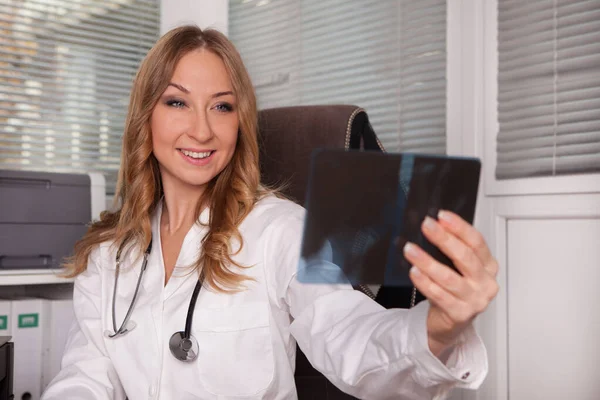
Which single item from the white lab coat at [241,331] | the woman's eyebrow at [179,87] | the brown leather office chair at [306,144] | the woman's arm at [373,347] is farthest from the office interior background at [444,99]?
the woman's arm at [373,347]

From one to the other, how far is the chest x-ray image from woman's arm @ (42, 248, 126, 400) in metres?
0.83

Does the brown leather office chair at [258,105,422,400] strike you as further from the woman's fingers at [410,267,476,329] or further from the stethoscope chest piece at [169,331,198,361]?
the woman's fingers at [410,267,476,329]

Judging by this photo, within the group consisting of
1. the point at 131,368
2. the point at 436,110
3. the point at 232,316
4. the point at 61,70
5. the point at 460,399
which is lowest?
the point at 460,399

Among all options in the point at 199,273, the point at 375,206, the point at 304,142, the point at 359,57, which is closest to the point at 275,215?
the point at 199,273

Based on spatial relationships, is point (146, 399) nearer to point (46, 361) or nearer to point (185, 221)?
point (185, 221)

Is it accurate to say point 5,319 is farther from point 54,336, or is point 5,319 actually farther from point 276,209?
point 276,209

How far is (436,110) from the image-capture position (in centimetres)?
240

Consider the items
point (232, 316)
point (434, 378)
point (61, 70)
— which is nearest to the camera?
point (434, 378)

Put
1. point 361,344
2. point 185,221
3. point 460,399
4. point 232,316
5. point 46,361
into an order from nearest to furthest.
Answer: point 361,344 → point 232,316 → point 185,221 → point 46,361 → point 460,399

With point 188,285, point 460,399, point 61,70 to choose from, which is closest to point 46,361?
point 188,285

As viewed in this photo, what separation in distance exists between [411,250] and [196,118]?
0.82 meters

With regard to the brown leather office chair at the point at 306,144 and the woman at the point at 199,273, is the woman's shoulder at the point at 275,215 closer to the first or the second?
the woman at the point at 199,273

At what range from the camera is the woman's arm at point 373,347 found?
87 cm

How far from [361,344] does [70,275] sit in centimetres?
90
